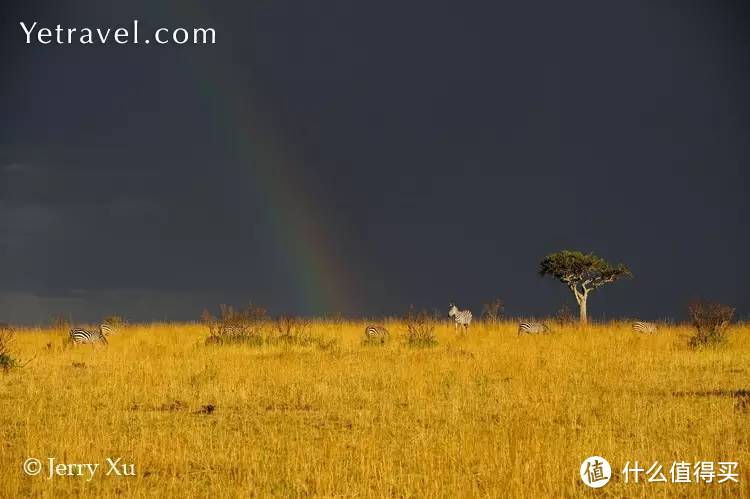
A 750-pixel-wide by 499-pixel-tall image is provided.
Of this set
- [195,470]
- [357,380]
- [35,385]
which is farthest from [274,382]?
[195,470]

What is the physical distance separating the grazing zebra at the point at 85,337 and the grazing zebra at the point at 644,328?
67.9 ft

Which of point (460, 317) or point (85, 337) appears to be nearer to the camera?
point (85, 337)

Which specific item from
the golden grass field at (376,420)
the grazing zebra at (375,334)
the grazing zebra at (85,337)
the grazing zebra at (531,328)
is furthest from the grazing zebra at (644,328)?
the grazing zebra at (85,337)

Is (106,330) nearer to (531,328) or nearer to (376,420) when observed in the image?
(531,328)

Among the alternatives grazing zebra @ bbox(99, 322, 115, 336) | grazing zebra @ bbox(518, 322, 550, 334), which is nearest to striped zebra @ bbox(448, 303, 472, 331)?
grazing zebra @ bbox(518, 322, 550, 334)

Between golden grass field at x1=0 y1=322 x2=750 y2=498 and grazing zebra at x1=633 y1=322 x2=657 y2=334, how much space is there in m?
6.85

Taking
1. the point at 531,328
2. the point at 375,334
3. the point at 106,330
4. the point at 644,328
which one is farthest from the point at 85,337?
the point at 644,328

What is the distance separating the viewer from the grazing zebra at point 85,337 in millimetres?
28203

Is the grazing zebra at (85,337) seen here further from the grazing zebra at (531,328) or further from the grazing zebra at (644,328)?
the grazing zebra at (644,328)

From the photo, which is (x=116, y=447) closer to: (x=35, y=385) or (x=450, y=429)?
(x=450, y=429)

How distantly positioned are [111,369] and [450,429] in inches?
469

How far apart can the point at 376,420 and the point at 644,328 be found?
2142 cm

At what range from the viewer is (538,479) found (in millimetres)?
9414

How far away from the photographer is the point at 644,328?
32.0 meters
